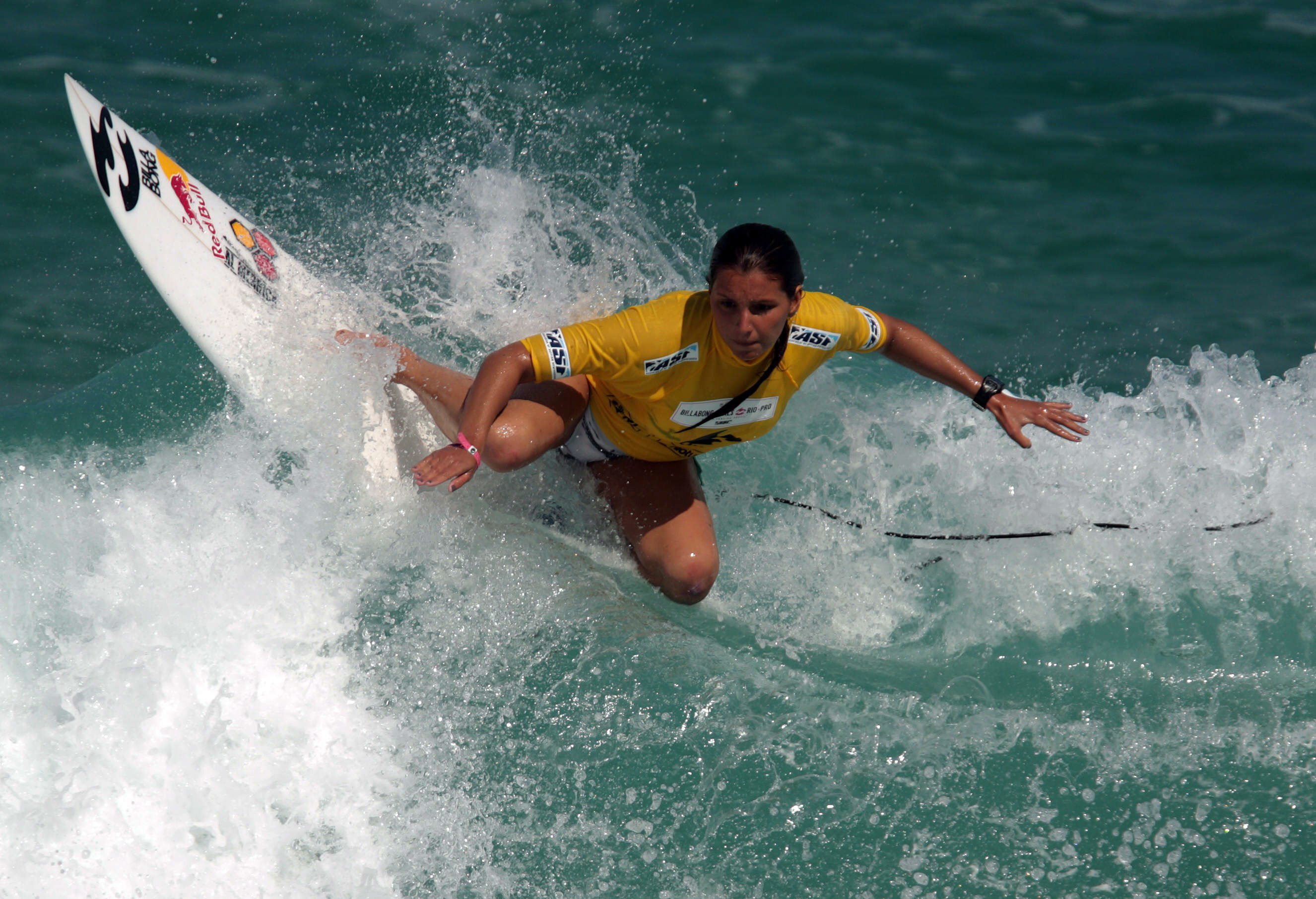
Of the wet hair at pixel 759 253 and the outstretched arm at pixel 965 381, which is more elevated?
the wet hair at pixel 759 253

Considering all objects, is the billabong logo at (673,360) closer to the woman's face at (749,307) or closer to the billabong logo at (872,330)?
the woman's face at (749,307)

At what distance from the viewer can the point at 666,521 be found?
4211mm

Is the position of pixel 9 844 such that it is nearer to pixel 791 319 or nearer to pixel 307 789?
pixel 307 789

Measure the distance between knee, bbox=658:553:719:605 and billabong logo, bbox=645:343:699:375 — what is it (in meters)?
0.82

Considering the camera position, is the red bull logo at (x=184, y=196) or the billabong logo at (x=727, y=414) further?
the red bull logo at (x=184, y=196)

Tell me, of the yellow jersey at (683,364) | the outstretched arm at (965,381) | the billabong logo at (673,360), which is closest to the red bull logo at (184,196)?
the yellow jersey at (683,364)

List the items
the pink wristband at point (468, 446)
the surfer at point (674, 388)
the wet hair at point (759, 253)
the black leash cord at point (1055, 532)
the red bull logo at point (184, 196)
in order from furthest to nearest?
the red bull logo at point (184, 196)
the black leash cord at point (1055, 532)
the pink wristband at point (468, 446)
the surfer at point (674, 388)
the wet hair at point (759, 253)

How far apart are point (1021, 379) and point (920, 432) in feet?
4.16

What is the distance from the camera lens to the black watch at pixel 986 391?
393 centimetres

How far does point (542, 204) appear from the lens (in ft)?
19.5

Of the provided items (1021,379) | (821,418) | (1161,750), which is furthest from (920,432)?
(1161,750)

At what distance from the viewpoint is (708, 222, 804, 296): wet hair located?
10.5 feet

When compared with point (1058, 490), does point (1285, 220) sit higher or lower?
higher

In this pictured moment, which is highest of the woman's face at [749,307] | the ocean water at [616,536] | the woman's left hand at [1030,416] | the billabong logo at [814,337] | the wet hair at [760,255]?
the wet hair at [760,255]
